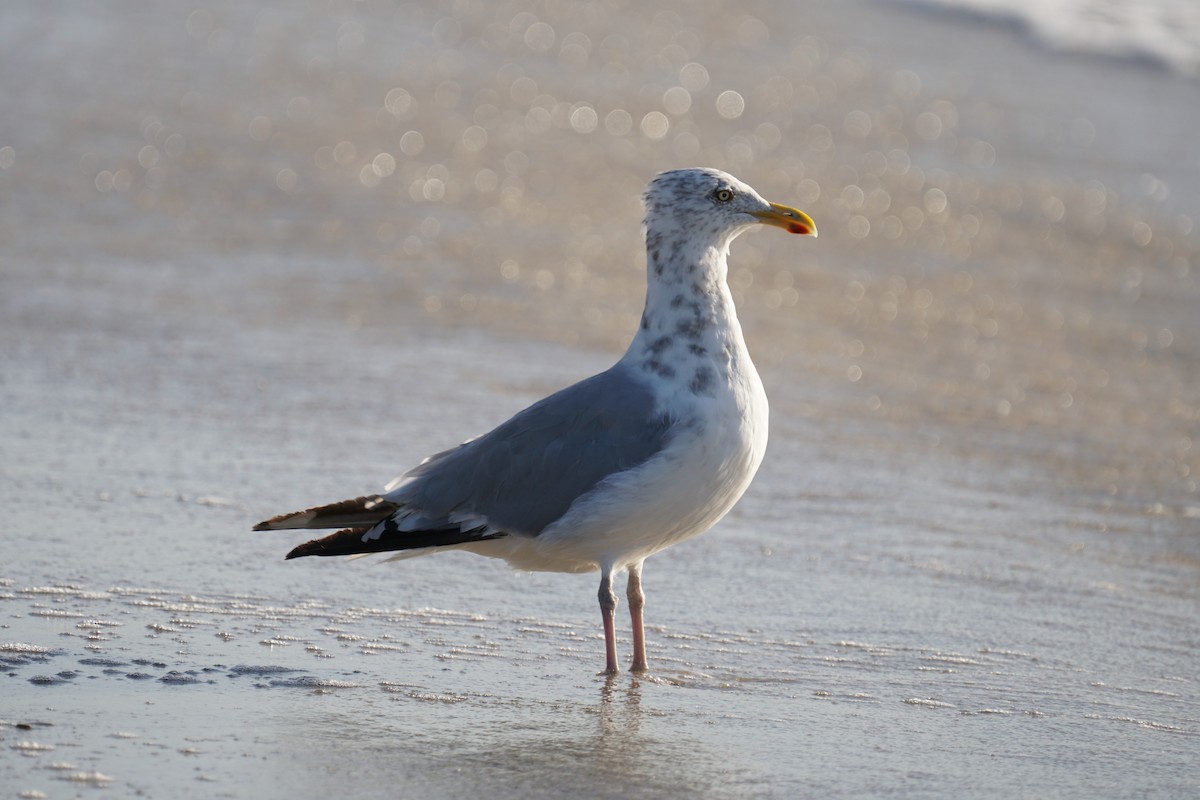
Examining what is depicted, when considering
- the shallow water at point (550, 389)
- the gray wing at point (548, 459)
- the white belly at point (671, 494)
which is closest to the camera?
the shallow water at point (550, 389)

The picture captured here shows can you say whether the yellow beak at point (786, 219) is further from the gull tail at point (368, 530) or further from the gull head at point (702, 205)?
the gull tail at point (368, 530)

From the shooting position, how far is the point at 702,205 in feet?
15.6

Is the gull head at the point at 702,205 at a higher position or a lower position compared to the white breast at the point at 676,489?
higher

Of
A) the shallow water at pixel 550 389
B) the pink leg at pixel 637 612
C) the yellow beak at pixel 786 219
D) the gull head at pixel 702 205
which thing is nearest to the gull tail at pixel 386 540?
the shallow water at pixel 550 389

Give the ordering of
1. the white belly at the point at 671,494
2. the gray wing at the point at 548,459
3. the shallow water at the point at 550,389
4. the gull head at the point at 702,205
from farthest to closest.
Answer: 1. the gull head at the point at 702,205
2. the gray wing at the point at 548,459
3. the white belly at the point at 671,494
4. the shallow water at the point at 550,389

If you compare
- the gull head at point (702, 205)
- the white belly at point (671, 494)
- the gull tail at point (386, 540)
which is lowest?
the gull tail at point (386, 540)

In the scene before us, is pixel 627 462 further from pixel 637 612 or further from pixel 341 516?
pixel 341 516

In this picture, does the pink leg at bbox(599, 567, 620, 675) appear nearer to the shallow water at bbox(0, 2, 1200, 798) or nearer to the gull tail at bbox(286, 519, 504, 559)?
the shallow water at bbox(0, 2, 1200, 798)

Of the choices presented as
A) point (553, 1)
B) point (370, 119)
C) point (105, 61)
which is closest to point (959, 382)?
point (370, 119)

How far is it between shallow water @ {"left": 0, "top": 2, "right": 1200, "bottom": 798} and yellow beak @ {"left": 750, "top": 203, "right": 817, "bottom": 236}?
1.08 metres

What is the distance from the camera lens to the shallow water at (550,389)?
3990 mm

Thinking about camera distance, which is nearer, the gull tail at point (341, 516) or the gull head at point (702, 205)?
the gull tail at point (341, 516)

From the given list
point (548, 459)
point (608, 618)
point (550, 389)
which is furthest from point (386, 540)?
point (550, 389)

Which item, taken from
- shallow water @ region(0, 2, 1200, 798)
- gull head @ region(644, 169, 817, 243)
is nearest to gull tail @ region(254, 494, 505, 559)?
shallow water @ region(0, 2, 1200, 798)
